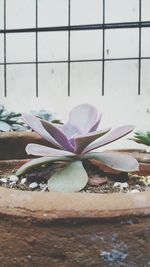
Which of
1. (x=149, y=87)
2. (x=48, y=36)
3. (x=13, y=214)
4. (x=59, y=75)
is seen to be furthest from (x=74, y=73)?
(x=13, y=214)

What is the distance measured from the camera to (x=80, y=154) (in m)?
0.52

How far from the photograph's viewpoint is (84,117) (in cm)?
56

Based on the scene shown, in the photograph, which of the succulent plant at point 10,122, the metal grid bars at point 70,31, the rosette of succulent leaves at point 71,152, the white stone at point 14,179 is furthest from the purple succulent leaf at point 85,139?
the metal grid bars at point 70,31

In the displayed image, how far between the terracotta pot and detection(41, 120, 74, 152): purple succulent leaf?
Answer: 12cm

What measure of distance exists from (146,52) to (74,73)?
28 cm

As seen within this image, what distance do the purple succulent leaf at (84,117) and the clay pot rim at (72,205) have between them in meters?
0.17

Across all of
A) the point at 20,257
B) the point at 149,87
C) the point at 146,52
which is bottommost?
the point at 20,257

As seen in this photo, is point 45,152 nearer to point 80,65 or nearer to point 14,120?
point 14,120

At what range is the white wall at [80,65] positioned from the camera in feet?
4.87

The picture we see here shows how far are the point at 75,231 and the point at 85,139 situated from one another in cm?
13

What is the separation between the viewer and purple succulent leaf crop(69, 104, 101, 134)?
1.81ft

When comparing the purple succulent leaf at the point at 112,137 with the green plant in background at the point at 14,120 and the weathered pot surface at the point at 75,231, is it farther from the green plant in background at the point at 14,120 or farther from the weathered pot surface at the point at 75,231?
the green plant in background at the point at 14,120

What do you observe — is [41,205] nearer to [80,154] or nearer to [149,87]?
[80,154]

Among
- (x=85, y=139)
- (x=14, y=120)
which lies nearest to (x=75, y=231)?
(x=85, y=139)
